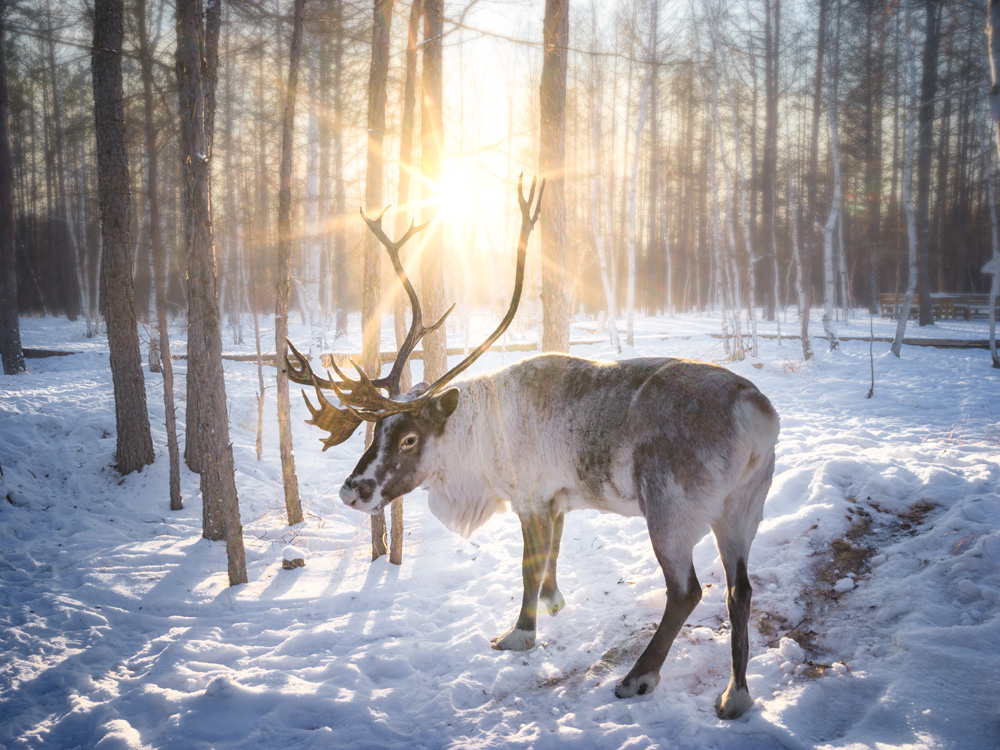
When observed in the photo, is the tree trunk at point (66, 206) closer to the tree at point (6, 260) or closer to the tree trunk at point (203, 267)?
the tree at point (6, 260)

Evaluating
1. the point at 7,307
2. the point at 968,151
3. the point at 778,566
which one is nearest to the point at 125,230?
the point at 7,307

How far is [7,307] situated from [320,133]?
11.1 meters

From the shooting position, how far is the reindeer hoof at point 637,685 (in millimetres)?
2482

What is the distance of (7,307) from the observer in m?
10.9

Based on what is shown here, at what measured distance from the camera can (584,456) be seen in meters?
2.88

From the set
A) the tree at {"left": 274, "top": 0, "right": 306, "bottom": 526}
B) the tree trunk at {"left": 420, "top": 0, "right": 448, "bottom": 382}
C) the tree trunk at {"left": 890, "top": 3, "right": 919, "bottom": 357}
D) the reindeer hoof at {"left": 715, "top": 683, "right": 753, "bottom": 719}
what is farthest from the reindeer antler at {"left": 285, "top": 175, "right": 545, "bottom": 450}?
the tree trunk at {"left": 890, "top": 3, "right": 919, "bottom": 357}

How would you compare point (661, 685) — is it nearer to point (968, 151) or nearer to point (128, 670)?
point (128, 670)

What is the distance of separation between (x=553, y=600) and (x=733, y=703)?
1.37 metres

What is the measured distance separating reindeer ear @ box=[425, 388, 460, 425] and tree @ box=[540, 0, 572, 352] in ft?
8.07

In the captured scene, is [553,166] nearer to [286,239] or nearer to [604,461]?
[286,239]

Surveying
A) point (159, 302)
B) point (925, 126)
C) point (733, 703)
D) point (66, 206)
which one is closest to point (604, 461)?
point (733, 703)

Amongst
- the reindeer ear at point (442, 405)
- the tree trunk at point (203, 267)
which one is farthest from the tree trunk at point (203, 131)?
the reindeer ear at point (442, 405)

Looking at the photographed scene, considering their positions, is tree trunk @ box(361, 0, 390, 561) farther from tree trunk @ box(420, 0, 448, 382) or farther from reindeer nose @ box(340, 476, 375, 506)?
reindeer nose @ box(340, 476, 375, 506)

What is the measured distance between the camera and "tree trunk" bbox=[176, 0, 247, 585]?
Answer: 3844 mm
